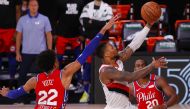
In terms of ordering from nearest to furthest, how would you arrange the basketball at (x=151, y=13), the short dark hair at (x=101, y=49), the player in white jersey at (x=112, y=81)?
the player in white jersey at (x=112, y=81) < the short dark hair at (x=101, y=49) < the basketball at (x=151, y=13)

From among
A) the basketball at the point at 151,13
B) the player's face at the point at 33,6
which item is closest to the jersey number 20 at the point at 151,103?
the basketball at the point at 151,13

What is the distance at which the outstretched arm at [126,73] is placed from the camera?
6.39 m

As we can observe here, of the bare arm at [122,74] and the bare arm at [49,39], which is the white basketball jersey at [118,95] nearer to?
the bare arm at [122,74]

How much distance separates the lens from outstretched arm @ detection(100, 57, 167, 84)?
6395mm

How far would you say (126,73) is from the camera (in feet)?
22.1

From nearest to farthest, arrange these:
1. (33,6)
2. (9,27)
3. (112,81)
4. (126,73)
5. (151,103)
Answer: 1. (126,73)
2. (112,81)
3. (151,103)
4. (33,6)
5. (9,27)

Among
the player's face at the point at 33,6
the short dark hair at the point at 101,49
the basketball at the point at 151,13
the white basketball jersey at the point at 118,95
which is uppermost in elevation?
the basketball at the point at 151,13

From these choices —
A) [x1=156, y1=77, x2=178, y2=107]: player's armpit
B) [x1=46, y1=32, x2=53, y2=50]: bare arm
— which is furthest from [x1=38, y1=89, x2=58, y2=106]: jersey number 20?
[x1=46, y1=32, x2=53, y2=50]: bare arm

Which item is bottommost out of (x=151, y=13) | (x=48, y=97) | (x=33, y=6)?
(x=48, y=97)

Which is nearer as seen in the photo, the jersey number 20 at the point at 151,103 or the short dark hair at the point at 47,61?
the short dark hair at the point at 47,61

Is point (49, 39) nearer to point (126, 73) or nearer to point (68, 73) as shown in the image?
point (68, 73)

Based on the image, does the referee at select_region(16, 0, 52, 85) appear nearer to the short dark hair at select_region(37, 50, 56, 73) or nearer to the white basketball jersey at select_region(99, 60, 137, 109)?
the white basketball jersey at select_region(99, 60, 137, 109)

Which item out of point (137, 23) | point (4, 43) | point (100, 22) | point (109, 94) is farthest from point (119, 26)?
point (109, 94)

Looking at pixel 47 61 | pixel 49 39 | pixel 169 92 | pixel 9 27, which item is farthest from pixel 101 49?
pixel 9 27
